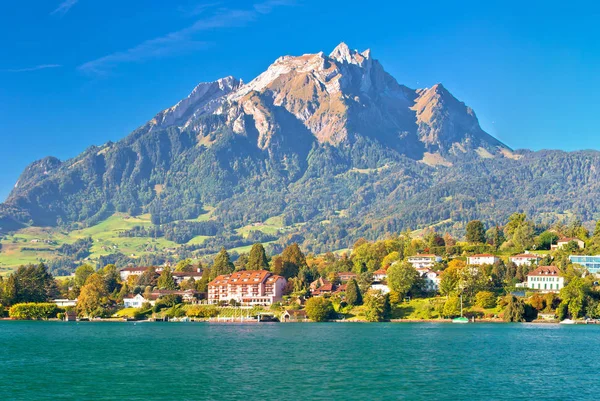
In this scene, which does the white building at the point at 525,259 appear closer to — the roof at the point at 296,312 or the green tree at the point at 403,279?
the green tree at the point at 403,279

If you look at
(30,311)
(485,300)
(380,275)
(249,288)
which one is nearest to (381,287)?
(380,275)

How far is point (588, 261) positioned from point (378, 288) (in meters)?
41.4

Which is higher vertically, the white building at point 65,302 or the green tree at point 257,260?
the green tree at point 257,260

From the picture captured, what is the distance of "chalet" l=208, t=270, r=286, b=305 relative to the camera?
6344 inches

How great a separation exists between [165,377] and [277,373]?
347 inches

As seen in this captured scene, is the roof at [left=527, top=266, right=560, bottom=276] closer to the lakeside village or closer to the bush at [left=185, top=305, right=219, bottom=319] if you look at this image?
the lakeside village

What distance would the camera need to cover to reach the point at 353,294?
468 ft

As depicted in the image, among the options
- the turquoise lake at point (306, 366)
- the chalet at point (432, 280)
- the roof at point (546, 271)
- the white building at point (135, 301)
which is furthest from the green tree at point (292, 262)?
the turquoise lake at point (306, 366)

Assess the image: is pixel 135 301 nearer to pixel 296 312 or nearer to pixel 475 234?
pixel 296 312

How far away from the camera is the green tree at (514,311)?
417 feet

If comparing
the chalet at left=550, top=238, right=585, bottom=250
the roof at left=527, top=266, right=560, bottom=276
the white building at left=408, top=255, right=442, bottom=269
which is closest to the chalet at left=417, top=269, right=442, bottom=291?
the roof at left=527, top=266, right=560, bottom=276

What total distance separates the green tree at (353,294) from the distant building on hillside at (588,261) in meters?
43.7

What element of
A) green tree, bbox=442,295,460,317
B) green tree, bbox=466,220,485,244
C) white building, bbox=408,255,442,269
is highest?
green tree, bbox=466,220,485,244

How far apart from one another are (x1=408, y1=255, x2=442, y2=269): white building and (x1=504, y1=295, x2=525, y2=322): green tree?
44.0m
